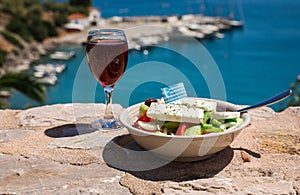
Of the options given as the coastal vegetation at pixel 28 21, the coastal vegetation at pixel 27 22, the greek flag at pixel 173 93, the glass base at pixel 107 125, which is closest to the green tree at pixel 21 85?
the glass base at pixel 107 125

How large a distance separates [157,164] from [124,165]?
3.6 inches

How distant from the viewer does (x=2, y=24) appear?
2608cm

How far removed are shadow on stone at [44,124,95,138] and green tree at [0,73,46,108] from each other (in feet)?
8.68

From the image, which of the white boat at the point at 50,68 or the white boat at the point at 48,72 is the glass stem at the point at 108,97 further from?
the white boat at the point at 50,68

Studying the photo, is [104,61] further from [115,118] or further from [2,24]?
[2,24]

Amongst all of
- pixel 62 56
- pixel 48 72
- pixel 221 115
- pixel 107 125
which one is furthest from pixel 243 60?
pixel 221 115

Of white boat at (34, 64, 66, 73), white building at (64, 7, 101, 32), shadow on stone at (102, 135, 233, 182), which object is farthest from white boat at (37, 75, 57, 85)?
shadow on stone at (102, 135, 233, 182)

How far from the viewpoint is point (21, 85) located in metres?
4.00

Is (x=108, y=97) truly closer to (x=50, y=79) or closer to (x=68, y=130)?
(x=68, y=130)

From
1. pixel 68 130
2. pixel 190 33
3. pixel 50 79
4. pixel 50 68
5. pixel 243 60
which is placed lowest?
pixel 50 79

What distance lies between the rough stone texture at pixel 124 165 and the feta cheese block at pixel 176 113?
140 mm

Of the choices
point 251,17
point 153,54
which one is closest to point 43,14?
point 153,54

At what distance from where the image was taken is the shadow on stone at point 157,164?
1023 millimetres

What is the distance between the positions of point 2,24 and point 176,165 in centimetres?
2738
